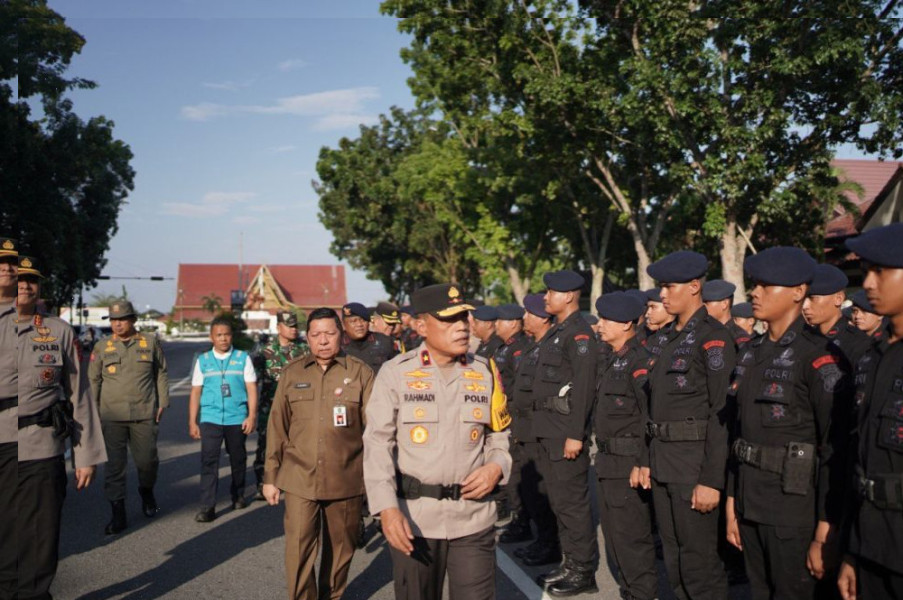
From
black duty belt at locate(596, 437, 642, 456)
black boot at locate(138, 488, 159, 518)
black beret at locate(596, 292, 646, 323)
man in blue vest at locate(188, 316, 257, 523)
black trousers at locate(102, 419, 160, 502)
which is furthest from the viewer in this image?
man in blue vest at locate(188, 316, 257, 523)

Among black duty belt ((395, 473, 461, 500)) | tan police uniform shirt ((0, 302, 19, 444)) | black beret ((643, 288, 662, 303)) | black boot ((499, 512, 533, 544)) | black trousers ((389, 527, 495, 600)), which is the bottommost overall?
black boot ((499, 512, 533, 544))

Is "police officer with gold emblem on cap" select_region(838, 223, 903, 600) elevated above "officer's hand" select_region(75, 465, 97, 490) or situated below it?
above

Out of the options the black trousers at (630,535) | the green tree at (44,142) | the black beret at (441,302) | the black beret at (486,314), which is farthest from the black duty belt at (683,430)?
the green tree at (44,142)

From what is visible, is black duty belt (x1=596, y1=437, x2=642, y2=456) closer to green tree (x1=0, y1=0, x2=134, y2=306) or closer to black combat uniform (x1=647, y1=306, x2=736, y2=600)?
black combat uniform (x1=647, y1=306, x2=736, y2=600)

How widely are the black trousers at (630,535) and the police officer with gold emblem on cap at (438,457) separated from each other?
1.78 m

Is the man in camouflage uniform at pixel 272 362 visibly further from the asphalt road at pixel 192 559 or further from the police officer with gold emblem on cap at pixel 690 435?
the police officer with gold emblem on cap at pixel 690 435

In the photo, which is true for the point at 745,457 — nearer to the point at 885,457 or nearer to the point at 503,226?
the point at 885,457

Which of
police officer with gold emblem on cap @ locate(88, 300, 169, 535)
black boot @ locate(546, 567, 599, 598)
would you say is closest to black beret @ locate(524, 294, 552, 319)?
black boot @ locate(546, 567, 599, 598)

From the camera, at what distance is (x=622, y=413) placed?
213 inches

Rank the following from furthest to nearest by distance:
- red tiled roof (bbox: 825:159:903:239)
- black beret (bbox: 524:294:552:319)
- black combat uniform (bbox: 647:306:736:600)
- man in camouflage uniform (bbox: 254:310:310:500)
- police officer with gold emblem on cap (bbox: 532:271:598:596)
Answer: red tiled roof (bbox: 825:159:903:239)
man in camouflage uniform (bbox: 254:310:310:500)
black beret (bbox: 524:294:552:319)
police officer with gold emblem on cap (bbox: 532:271:598:596)
black combat uniform (bbox: 647:306:736:600)

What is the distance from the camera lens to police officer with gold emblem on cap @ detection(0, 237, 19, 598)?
14.7 ft

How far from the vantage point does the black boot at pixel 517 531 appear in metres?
7.37

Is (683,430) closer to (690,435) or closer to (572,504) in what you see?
(690,435)

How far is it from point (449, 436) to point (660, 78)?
47.7 feet
